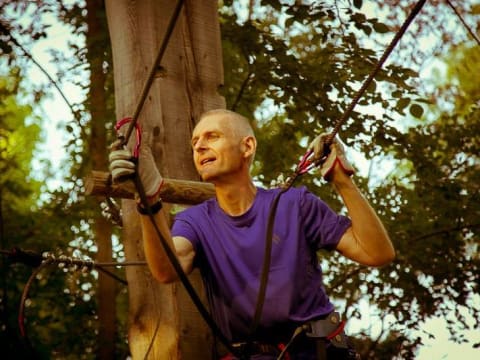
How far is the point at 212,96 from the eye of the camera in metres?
4.91

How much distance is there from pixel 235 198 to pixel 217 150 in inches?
7.9

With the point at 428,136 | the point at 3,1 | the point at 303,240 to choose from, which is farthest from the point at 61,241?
the point at 303,240

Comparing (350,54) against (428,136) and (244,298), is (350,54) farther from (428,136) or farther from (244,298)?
(244,298)

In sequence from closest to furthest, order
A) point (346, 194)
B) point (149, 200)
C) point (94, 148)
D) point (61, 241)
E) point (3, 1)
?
point (149, 200)
point (346, 194)
point (3, 1)
point (94, 148)
point (61, 241)

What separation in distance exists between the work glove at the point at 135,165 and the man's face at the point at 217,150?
0.52 metres

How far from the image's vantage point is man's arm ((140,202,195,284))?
3133 millimetres

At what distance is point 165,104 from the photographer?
469 centimetres

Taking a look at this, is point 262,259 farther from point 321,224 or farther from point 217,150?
point 217,150

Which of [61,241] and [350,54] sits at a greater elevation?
[350,54]

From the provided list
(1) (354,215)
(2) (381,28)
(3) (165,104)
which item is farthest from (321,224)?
(2) (381,28)

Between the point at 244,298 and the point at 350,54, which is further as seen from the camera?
the point at 350,54

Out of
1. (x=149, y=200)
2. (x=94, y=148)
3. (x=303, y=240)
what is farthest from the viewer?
(x=94, y=148)

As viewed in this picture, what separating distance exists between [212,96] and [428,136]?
372 cm

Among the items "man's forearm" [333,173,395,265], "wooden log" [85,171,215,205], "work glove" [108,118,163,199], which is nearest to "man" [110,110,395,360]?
"man's forearm" [333,173,395,265]
